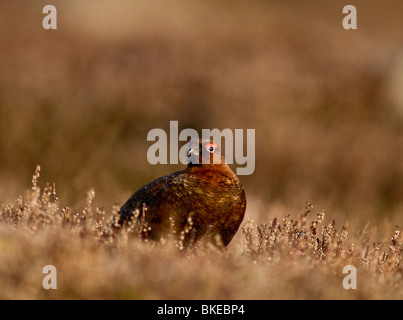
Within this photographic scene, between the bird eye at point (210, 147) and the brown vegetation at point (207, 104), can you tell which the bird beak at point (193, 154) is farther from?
the brown vegetation at point (207, 104)

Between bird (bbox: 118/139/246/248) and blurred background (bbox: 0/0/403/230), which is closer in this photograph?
bird (bbox: 118/139/246/248)

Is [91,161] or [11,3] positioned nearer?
[91,161]

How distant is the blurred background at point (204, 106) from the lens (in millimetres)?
12312

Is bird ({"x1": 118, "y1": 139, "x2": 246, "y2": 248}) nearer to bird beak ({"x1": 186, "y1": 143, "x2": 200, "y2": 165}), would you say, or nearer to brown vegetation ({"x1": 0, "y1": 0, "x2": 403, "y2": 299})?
bird beak ({"x1": 186, "y1": 143, "x2": 200, "y2": 165})

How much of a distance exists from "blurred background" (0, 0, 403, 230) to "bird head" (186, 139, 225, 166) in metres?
6.14

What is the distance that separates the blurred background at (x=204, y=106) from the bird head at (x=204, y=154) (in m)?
6.14

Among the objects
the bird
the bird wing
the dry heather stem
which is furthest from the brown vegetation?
the dry heather stem

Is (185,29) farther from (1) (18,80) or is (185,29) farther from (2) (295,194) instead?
(2) (295,194)

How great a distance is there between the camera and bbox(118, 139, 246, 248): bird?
4.41 metres

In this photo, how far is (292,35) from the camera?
17.0 metres

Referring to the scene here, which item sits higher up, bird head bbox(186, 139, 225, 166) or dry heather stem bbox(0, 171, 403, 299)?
bird head bbox(186, 139, 225, 166)
